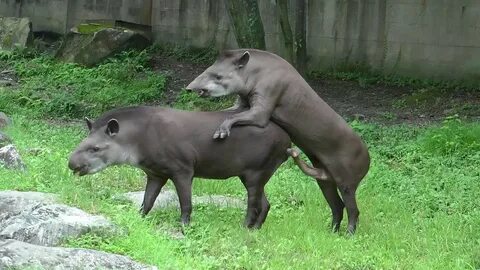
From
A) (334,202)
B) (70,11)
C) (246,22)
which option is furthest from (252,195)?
(70,11)

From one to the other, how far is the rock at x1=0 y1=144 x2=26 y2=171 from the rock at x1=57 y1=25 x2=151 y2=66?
9889mm

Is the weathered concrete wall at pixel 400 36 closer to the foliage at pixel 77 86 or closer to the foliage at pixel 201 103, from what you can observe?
the foliage at pixel 201 103

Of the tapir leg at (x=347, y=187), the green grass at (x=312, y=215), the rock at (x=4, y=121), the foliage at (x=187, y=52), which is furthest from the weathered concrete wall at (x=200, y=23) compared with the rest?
the tapir leg at (x=347, y=187)

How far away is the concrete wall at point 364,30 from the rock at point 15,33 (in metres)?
2.48

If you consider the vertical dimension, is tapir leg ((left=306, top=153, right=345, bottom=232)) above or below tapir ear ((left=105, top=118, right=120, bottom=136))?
below

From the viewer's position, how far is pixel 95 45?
1884 cm

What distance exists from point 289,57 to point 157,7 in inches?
237

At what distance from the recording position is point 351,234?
795 centimetres

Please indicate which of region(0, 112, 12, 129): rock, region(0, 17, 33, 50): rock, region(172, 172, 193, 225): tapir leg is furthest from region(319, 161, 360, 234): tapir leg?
region(0, 17, 33, 50): rock

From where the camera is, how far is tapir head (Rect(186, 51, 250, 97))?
308 inches

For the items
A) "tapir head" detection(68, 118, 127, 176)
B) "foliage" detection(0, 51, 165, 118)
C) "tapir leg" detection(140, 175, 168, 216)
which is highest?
"tapir head" detection(68, 118, 127, 176)

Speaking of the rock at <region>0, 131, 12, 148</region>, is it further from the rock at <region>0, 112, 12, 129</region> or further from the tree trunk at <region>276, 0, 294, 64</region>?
the tree trunk at <region>276, 0, 294, 64</region>

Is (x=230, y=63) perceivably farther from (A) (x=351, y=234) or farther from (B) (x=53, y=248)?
(B) (x=53, y=248)

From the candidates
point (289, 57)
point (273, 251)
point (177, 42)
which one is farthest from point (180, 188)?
point (177, 42)
